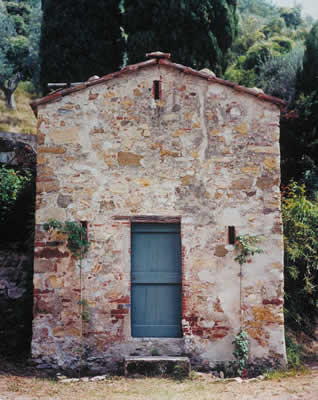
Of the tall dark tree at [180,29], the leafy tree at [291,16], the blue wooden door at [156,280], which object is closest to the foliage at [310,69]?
the tall dark tree at [180,29]

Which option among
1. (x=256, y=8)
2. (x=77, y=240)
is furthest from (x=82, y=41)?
(x=256, y=8)

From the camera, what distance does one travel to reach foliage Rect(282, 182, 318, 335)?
967 cm

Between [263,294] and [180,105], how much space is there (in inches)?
129

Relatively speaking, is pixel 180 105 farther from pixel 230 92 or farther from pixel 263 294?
pixel 263 294

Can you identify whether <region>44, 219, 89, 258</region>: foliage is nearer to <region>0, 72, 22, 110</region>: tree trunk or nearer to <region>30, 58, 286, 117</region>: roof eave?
<region>30, 58, 286, 117</region>: roof eave

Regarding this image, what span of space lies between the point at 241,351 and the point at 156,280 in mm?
1673

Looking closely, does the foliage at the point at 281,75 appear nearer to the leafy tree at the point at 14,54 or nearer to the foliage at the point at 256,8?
the leafy tree at the point at 14,54

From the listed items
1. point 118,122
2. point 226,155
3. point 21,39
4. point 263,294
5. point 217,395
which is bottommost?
point 217,395

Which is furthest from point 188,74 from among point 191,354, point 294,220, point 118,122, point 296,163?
point 296,163

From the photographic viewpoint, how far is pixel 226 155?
806 cm

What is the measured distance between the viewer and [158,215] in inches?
312

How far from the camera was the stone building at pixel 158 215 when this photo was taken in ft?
25.3

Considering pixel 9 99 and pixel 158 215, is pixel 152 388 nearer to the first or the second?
pixel 158 215

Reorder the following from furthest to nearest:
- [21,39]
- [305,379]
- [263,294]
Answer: [21,39], [263,294], [305,379]
